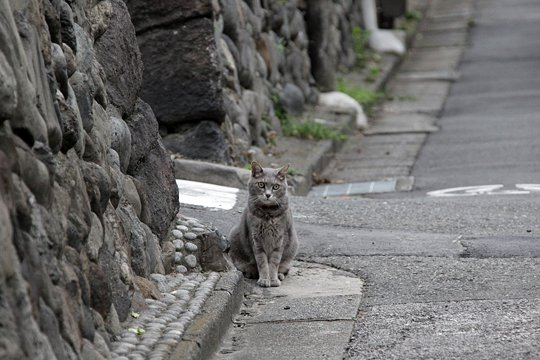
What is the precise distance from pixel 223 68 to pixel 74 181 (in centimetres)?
748

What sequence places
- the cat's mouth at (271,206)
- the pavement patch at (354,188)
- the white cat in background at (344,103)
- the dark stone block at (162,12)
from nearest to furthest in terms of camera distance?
1. the cat's mouth at (271,206)
2. the dark stone block at (162,12)
3. the pavement patch at (354,188)
4. the white cat in background at (344,103)

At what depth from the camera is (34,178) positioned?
525cm

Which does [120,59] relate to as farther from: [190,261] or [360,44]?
[360,44]

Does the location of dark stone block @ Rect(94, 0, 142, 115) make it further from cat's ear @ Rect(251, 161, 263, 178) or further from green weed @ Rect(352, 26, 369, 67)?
green weed @ Rect(352, 26, 369, 67)

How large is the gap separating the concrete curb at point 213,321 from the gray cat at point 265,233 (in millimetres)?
531

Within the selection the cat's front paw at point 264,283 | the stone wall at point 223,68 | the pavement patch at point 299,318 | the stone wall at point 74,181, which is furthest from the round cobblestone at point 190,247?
the stone wall at point 223,68

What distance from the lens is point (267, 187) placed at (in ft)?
28.7

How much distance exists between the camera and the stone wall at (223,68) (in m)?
12.4

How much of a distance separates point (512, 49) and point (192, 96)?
507 inches

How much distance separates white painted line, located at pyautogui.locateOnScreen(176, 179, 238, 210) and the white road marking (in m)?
2.48

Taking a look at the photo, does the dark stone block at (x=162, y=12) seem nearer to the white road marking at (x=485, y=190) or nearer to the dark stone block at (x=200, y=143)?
the dark stone block at (x=200, y=143)

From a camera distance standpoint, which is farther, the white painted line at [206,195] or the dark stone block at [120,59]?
the white painted line at [206,195]

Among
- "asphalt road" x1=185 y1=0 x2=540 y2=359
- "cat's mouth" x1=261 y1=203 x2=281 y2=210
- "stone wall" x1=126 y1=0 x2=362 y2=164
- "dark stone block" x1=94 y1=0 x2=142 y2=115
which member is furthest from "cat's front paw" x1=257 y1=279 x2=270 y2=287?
"stone wall" x1=126 y1=0 x2=362 y2=164

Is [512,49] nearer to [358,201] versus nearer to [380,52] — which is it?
[380,52]
